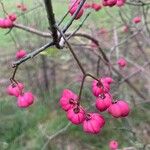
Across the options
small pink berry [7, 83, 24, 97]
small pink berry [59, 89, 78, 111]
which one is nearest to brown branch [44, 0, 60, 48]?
small pink berry [59, 89, 78, 111]

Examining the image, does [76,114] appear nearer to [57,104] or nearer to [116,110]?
[116,110]

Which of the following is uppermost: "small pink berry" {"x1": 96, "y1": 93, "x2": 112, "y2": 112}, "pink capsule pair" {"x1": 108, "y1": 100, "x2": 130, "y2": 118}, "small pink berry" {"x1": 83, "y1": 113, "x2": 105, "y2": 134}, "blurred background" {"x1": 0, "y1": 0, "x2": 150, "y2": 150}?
"small pink berry" {"x1": 96, "y1": 93, "x2": 112, "y2": 112}

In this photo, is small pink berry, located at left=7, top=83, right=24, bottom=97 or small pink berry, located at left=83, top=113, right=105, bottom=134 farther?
small pink berry, located at left=7, top=83, right=24, bottom=97

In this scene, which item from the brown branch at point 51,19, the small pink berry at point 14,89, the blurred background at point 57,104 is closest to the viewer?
the brown branch at point 51,19

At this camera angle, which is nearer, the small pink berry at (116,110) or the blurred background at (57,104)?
the small pink berry at (116,110)

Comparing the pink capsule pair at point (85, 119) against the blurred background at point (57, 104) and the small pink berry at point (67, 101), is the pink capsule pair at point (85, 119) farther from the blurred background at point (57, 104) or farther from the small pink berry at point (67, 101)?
the blurred background at point (57, 104)

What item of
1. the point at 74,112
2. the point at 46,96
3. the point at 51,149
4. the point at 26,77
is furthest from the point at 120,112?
the point at 26,77

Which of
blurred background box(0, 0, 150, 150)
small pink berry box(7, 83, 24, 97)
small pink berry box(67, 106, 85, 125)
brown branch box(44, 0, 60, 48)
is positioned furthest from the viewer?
blurred background box(0, 0, 150, 150)

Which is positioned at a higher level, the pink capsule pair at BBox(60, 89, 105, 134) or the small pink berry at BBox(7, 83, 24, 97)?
the pink capsule pair at BBox(60, 89, 105, 134)

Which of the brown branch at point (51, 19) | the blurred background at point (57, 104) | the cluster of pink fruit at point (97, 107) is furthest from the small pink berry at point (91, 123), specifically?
the blurred background at point (57, 104)

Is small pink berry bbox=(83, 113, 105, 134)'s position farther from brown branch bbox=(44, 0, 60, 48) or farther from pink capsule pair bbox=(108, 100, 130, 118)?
brown branch bbox=(44, 0, 60, 48)

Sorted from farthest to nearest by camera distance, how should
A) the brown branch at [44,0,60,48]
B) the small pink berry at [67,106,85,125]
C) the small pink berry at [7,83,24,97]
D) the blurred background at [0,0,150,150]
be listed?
the blurred background at [0,0,150,150], the small pink berry at [7,83,24,97], the small pink berry at [67,106,85,125], the brown branch at [44,0,60,48]
